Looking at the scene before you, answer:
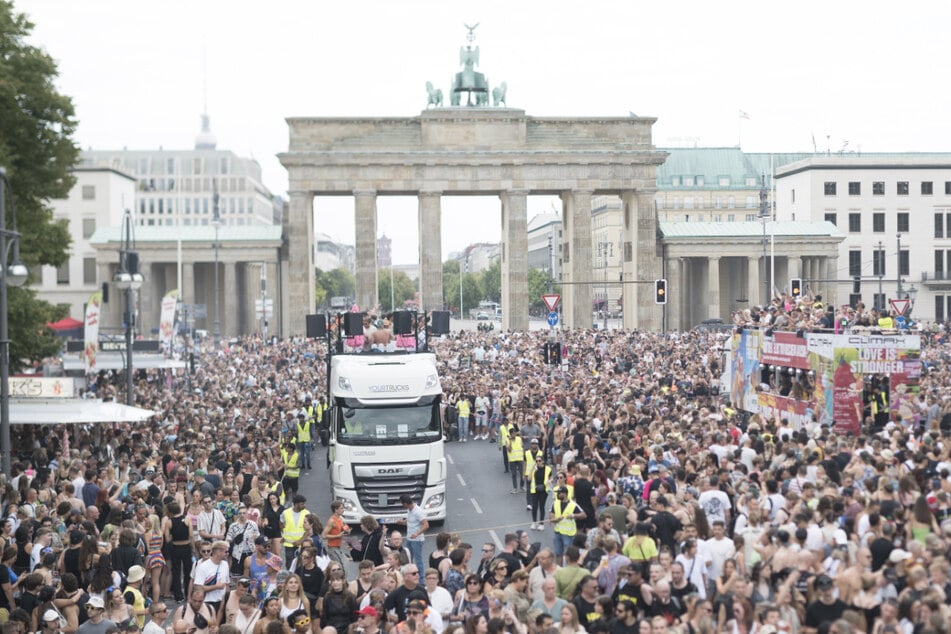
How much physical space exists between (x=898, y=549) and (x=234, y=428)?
66.8 feet

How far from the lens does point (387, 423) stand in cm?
2225

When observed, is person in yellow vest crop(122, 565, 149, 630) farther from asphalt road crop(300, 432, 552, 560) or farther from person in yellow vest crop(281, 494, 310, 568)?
asphalt road crop(300, 432, 552, 560)

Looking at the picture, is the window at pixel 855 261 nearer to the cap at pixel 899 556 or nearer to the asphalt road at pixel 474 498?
the asphalt road at pixel 474 498

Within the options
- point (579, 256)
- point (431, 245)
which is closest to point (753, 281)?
point (579, 256)

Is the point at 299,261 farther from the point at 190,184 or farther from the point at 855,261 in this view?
the point at 190,184

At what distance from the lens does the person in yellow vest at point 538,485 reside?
2173cm

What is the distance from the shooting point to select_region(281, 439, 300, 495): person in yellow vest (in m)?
25.3

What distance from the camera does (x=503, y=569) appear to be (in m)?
12.6

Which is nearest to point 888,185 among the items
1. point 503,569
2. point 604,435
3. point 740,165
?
point 740,165

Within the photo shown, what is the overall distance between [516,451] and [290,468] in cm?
517

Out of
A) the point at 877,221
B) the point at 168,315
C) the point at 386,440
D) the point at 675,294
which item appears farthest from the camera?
the point at 877,221

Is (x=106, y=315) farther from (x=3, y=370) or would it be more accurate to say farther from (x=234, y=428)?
(x=3, y=370)

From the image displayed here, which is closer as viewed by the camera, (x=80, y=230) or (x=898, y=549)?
(x=898, y=549)

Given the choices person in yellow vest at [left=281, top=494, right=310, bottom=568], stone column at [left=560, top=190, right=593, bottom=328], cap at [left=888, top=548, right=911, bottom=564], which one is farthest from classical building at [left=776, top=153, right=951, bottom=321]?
cap at [left=888, top=548, right=911, bottom=564]
